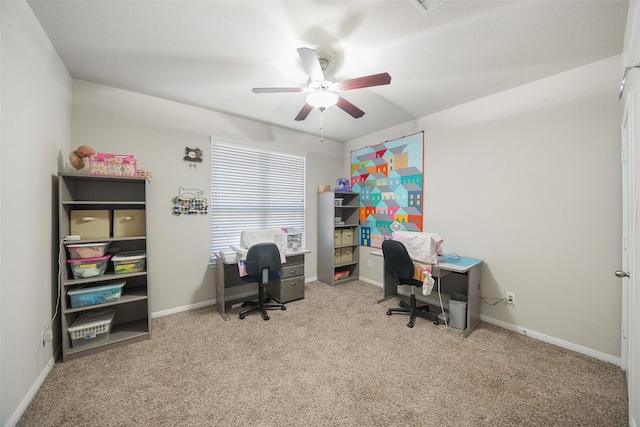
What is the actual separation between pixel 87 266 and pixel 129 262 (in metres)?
0.29

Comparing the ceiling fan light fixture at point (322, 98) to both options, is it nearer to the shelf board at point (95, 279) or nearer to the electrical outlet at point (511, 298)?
the shelf board at point (95, 279)

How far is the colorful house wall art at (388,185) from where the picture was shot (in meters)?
3.37

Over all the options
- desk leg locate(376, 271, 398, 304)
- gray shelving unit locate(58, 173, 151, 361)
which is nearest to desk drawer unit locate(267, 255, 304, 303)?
desk leg locate(376, 271, 398, 304)

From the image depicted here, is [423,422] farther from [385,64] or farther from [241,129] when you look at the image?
[241,129]

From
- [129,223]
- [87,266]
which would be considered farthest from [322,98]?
[87,266]

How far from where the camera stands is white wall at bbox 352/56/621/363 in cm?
200

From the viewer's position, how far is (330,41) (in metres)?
1.80

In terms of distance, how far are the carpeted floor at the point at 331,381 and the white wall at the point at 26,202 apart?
32cm

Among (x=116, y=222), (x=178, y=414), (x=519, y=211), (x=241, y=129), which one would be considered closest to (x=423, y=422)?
(x=178, y=414)

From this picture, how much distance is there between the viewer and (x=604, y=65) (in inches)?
78.6

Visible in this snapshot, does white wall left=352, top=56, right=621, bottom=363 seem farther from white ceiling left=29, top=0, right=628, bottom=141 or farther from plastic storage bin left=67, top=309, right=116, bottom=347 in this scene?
plastic storage bin left=67, top=309, right=116, bottom=347

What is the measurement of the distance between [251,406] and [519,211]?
2986 millimetres

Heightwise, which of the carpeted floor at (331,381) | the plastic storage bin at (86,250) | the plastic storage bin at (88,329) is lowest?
the carpeted floor at (331,381)

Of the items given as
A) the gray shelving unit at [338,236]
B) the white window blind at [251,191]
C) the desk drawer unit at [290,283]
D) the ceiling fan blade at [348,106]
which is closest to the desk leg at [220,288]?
the white window blind at [251,191]
